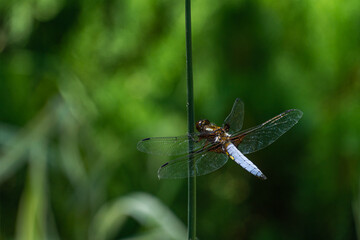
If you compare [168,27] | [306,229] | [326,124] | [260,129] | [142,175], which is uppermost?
[168,27]

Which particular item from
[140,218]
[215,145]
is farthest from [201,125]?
[140,218]

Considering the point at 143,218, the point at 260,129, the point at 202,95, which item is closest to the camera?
the point at 260,129

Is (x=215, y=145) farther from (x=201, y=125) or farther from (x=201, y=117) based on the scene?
(x=201, y=117)

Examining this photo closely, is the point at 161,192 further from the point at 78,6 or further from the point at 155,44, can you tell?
the point at 78,6

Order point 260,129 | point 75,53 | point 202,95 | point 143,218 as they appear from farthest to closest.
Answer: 1. point 75,53
2. point 202,95
3. point 143,218
4. point 260,129

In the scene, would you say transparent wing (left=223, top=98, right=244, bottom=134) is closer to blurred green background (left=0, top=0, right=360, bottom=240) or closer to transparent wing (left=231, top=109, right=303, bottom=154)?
transparent wing (left=231, top=109, right=303, bottom=154)

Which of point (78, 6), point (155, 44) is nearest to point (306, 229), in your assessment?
point (155, 44)

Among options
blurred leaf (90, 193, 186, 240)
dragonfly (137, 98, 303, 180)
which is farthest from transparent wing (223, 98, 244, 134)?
blurred leaf (90, 193, 186, 240)
